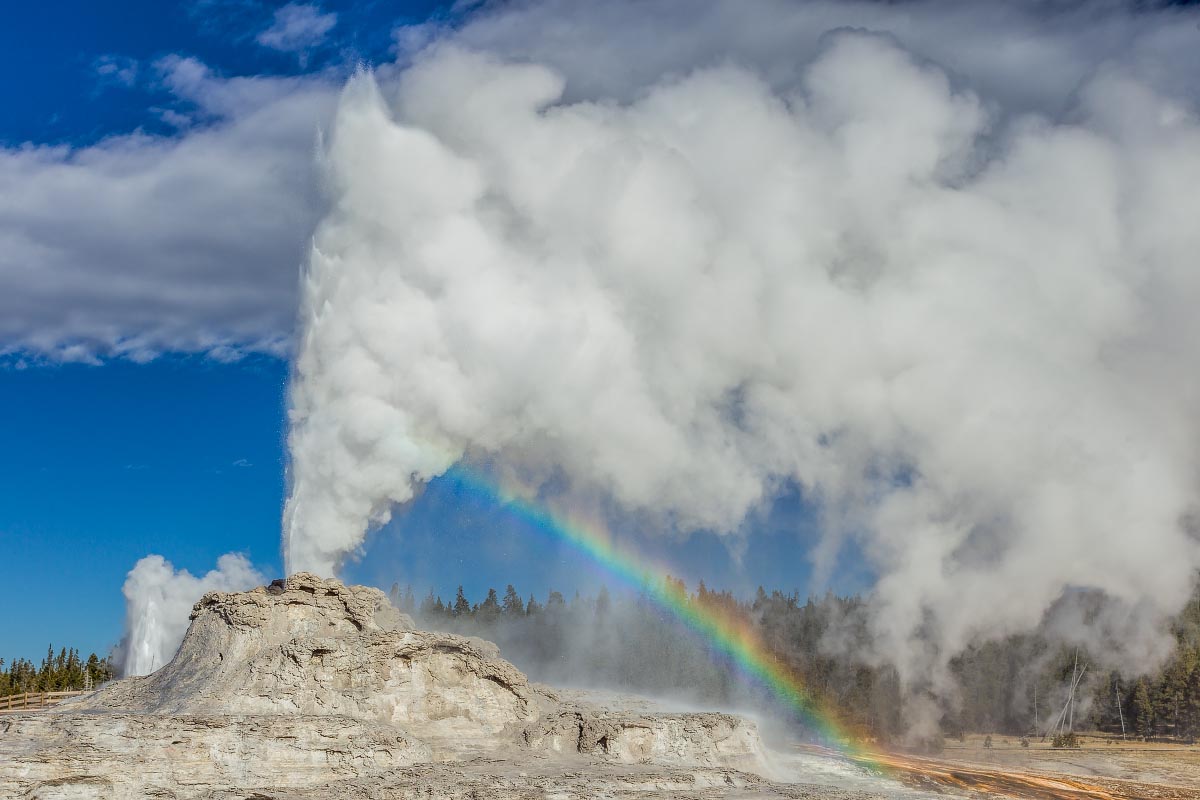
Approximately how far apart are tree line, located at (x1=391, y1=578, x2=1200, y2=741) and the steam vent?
102 ft

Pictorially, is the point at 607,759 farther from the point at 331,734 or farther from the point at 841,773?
the point at 841,773

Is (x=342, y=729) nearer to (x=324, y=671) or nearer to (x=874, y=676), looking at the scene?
(x=324, y=671)

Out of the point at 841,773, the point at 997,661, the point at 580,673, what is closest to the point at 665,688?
the point at 580,673

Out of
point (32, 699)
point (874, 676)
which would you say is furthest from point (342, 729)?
point (874, 676)

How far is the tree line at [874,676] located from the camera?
6906cm

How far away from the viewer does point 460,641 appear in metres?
34.0

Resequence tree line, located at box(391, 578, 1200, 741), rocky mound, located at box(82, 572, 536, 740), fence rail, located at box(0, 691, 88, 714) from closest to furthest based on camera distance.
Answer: rocky mound, located at box(82, 572, 536, 740), fence rail, located at box(0, 691, 88, 714), tree line, located at box(391, 578, 1200, 741)

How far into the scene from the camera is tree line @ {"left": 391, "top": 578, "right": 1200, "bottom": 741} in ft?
227

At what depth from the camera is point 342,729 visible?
29.1 meters

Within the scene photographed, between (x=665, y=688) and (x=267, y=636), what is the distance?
42.8 m

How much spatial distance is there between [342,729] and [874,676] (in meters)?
50.9

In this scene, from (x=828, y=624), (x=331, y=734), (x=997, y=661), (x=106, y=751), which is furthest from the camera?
(x=828, y=624)

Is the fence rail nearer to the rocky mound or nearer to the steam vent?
the steam vent

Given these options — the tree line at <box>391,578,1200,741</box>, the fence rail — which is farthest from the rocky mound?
the tree line at <box>391,578,1200,741</box>
